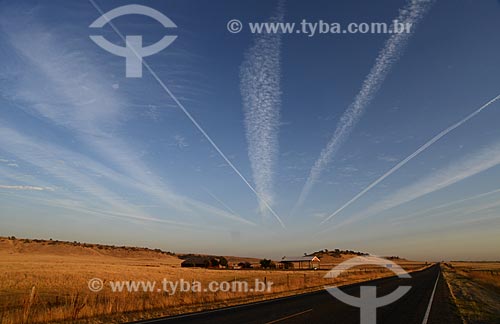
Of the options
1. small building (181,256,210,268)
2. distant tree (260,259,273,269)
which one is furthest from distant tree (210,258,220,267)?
distant tree (260,259,273,269)

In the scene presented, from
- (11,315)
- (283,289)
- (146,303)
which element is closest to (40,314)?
(11,315)

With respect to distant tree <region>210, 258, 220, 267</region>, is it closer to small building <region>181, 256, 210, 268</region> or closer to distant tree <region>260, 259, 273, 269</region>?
small building <region>181, 256, 210, 268</region>

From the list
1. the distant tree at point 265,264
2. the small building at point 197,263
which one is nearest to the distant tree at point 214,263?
the small building at point 197,263

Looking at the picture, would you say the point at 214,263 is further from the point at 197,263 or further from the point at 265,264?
the point at 265,264

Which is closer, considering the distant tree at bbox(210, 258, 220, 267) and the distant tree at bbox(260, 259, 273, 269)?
the distant tree at bbox(210, 258, 220, 267)

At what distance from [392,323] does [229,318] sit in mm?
5242

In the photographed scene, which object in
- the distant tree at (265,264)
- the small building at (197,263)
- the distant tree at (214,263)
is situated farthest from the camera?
the distant tree at (265,264)

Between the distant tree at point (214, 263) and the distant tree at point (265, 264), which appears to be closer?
the distant tree at point (214, 263)

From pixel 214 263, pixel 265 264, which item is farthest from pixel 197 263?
pixel 265 264

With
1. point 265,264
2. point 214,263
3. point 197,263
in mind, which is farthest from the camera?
point 265,264

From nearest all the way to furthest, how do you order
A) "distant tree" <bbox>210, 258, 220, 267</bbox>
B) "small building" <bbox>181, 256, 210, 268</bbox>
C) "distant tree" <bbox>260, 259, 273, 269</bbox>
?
"small building" <bbox>181, 256, 210, 268</bbox> < "distant tree" <bbox>210, 258, 220, 267</bbox> < "distant tree" <bbox>260, 259, 273, 269</bbox>

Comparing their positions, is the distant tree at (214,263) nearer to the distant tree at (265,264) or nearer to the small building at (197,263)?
the small building at (197,263)

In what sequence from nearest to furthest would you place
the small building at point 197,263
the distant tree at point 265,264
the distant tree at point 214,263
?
the small building at point 197,263 < the distant tree at point 214,263 < the distant tree at point 265,264

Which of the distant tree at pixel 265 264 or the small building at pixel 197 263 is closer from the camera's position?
the small building at pixel 197 263
